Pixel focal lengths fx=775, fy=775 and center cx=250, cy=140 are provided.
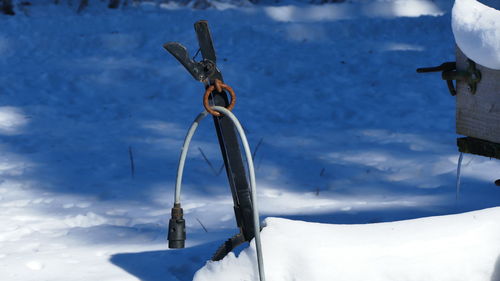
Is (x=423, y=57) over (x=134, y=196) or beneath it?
over

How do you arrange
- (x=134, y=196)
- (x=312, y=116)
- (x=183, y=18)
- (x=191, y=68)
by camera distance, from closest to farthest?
(x=191, y=68), (x=134, y=196), (x=312, y=116), (x=183, y=18)

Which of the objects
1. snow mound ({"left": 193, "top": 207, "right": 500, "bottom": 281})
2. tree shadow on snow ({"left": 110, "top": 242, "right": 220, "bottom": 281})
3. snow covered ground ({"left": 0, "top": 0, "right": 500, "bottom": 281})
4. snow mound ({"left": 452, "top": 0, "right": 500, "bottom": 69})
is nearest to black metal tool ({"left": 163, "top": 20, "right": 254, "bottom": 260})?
snow mound ({"left": 193, "top": 207, "right": 500, "bottom": 281})

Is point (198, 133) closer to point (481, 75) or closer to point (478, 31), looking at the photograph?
point (481, 75)

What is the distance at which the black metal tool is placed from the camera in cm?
259

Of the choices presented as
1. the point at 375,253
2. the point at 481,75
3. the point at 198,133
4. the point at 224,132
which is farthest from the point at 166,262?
the point at 198,133

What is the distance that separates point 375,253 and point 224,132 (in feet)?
2.16

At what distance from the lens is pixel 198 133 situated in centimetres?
621

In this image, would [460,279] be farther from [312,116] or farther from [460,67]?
[312,116]

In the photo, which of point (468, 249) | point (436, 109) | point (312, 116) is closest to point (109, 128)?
point (312, 116)

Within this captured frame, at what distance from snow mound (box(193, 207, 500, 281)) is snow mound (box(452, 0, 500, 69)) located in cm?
62

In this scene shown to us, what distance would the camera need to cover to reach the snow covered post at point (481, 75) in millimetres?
2926

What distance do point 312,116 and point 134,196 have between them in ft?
8.42

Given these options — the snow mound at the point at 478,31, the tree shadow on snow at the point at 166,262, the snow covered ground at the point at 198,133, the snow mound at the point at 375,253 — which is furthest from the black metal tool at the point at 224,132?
the snow mound at the point at 478,31

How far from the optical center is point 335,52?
915 cm
